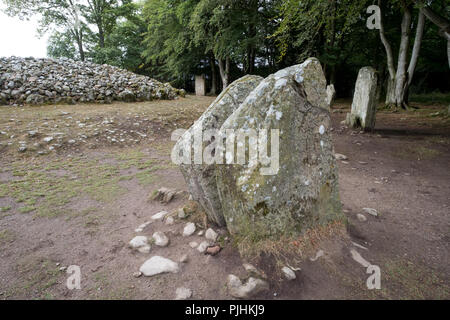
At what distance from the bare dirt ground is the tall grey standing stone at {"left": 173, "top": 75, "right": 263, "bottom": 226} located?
1.22ft

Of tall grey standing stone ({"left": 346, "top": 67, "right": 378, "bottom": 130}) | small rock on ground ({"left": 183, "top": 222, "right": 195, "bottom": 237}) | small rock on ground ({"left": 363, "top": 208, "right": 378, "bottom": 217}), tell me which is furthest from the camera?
tall grey standing stone ({"left": 346, "top": 67, "right": 378, "bottom": 130})

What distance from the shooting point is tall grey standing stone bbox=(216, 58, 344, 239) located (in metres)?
2.43

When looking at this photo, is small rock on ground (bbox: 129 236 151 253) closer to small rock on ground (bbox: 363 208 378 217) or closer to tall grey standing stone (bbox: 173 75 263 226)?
tall grey standing stone (bbox: 173 75 263 226)

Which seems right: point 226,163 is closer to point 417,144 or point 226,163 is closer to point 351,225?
point 351,225

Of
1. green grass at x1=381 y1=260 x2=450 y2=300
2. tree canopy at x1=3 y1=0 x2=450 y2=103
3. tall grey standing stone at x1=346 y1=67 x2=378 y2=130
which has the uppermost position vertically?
tree canopy at x1=3 y1=0 x2=450 y2=103

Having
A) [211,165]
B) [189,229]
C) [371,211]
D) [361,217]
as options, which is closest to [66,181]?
[189,229]

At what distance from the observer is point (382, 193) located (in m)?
4.21

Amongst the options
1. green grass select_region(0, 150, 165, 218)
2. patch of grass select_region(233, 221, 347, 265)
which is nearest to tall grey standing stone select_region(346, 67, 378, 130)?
patch of grass select_region(233, 221, 347, 265)

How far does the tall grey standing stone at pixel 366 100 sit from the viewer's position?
7852 millimetres

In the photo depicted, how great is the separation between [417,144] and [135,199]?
786cm

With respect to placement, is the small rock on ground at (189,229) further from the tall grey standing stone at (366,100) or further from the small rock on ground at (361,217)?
the tall grey standing stone at (366,100)

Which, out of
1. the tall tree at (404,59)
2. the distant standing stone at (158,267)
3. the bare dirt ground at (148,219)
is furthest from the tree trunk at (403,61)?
the distant standing stone at (158,267)

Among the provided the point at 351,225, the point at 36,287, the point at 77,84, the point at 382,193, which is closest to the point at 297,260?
the point at 351,225

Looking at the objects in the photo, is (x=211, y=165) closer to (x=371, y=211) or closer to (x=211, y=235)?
(x=211, y=235)
